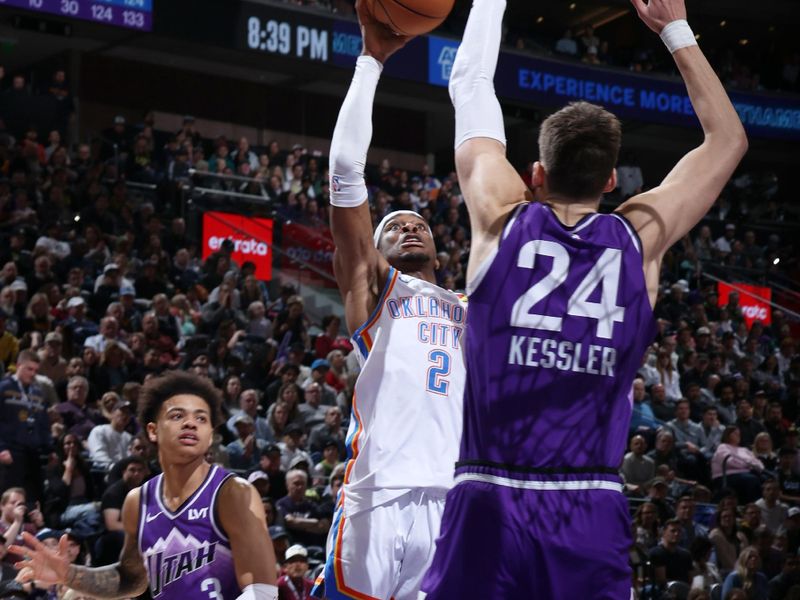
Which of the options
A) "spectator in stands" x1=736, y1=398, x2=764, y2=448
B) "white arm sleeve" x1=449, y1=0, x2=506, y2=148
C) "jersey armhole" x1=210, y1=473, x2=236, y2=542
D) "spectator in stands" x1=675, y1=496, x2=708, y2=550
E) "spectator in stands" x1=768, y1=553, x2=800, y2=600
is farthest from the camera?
"spectator in stands" x1=736, y1=398, x2=764, y2=448

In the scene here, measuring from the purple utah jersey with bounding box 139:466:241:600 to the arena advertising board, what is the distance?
54.9ft

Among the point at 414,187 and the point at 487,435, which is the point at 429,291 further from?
the point at 414,187

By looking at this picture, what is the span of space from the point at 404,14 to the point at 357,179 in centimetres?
58

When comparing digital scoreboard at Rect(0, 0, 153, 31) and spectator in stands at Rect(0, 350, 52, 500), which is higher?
digital scoreboard at Rect(0, 0, 153, 31)

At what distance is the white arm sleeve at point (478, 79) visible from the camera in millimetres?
3035

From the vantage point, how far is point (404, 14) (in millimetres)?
4020

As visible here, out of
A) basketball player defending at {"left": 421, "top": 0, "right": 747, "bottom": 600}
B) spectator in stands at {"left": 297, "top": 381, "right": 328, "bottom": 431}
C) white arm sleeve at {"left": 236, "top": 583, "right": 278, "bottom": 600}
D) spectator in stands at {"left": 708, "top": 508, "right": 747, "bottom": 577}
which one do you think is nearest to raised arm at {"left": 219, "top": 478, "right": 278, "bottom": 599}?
white arm sleeve at {"left": 236, "top": 583, "right": 278, "bottom": 600}

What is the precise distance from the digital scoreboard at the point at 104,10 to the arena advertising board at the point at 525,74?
5.56ft

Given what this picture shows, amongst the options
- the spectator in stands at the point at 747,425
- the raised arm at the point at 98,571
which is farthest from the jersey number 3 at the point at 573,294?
the spectator in stands at the point at 747,425

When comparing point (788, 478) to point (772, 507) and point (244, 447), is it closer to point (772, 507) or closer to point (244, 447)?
point (772, 507)

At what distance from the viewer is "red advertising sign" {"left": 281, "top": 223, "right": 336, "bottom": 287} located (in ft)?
53.9

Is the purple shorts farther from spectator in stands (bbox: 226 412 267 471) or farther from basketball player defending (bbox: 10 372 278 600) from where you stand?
spectator in stands (bbox: 226 412 267 471)

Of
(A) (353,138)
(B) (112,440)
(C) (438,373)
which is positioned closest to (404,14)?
(A) (353,138)

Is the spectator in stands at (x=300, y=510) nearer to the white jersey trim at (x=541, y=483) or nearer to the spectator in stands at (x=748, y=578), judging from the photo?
the spectator in stands at (x=748, y=578)
